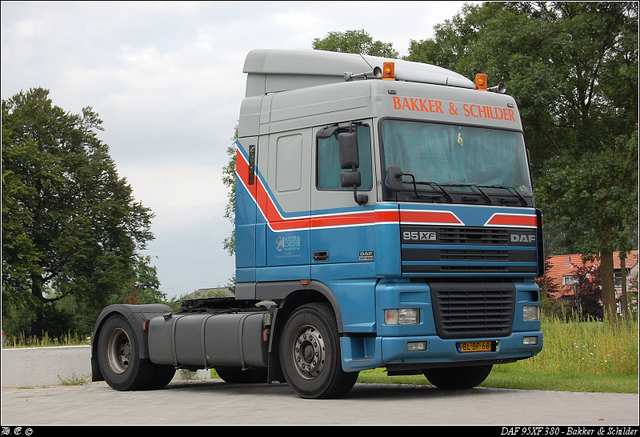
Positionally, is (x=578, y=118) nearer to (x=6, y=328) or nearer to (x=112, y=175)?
(x=112, y=175)

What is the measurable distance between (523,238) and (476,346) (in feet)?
4.93

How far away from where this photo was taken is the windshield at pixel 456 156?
10.4m

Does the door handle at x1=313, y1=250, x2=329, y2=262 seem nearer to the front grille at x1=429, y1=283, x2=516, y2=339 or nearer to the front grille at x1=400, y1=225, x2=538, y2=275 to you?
the front grille at x1=400, y1=225, x2=538, y2=275

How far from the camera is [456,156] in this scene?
35.4 feet

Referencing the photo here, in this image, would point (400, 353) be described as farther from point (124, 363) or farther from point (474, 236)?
point (124, 363)

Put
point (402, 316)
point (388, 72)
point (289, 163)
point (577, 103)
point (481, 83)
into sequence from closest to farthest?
point (402, 316) < point (388, 72) < point (289, 163) < point (481, 83) < point (577, 103)

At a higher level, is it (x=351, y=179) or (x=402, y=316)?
(x=351, y=179)

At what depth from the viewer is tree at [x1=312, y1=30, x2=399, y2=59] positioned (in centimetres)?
4469

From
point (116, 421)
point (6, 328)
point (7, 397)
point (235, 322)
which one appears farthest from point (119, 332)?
point (6, 328)

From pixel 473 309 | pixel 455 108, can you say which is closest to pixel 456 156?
pixel 455 108

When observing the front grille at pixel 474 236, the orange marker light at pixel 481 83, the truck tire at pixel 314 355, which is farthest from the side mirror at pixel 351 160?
the orange marker light at pixel 481 83

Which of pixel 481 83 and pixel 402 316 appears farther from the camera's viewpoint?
pixel 481 83
